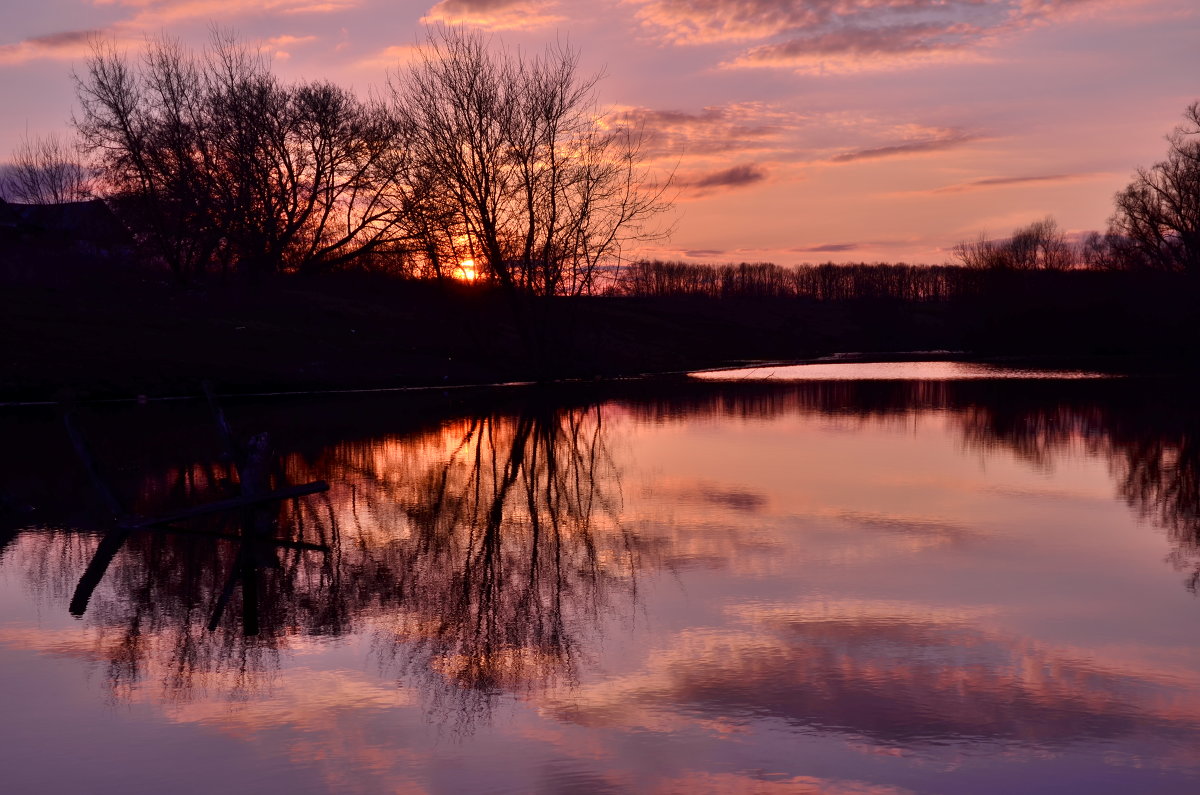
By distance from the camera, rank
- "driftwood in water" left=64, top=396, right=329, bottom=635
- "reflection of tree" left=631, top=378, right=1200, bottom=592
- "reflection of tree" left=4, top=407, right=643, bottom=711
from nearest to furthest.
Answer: "reflection of tree" left=4, top=407, right=643, bottom=711 → "driftwood in water" left=64, top=396, right=329, bottom=635 → "reflection of tree" left=631, top=378, right=1200, bottom=592

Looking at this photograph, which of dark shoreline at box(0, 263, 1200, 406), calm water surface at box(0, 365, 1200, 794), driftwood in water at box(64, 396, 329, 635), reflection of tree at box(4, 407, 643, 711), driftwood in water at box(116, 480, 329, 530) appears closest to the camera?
calm water surface at box(0, 365, 1200, 794)

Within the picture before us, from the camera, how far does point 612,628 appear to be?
9414 millimetres

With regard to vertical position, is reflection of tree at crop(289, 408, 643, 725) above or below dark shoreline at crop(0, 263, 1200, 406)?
below

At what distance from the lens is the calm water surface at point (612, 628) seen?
6.61m

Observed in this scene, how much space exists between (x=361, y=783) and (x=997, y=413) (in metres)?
26.1

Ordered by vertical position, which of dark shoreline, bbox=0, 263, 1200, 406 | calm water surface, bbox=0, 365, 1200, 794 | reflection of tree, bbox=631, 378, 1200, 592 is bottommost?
calm water surface, bbox=0, 365, 1200, 794

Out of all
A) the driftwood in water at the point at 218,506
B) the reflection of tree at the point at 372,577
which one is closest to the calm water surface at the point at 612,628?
the reflection of tree at the point at 372,577

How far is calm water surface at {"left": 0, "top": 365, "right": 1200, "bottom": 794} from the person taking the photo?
6609 mm

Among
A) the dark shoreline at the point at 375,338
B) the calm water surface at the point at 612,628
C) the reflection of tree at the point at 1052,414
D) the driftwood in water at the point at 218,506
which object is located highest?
the dark shoreline at the point at 375,338

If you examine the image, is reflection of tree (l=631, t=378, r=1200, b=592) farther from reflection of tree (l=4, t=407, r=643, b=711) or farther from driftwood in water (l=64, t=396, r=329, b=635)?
driftwood in water (l=64, t=396, r=329, b=635)

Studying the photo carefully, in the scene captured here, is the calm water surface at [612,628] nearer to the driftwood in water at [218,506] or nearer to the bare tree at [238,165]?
the driftwood in water at [218,506]

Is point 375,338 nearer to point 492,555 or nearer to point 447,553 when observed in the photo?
point 447,553

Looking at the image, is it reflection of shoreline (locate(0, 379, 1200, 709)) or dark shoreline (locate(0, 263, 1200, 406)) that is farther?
dark shoreline (locate(0, 263, 1200, 406))

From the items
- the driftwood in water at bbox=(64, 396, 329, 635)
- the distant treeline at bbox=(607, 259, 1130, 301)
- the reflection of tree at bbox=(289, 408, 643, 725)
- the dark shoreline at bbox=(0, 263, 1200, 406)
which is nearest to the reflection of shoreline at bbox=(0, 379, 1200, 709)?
the reflection of tree at bbox=(289, 408, 643, 725)
